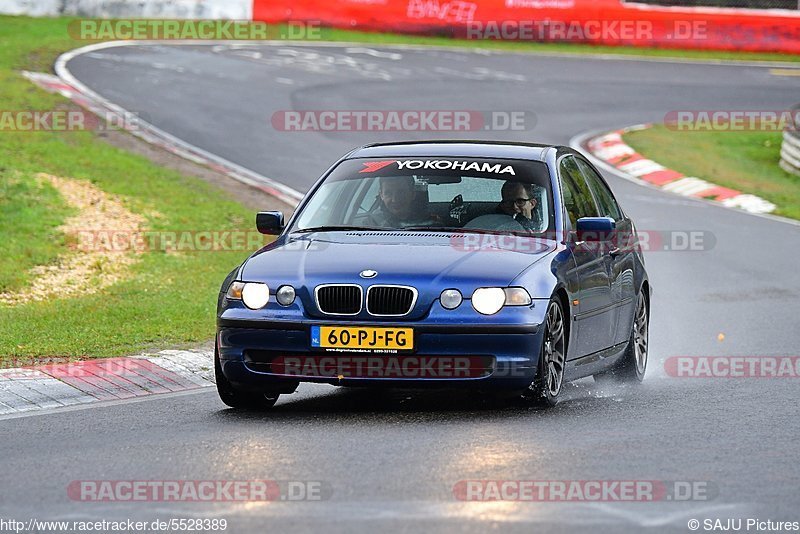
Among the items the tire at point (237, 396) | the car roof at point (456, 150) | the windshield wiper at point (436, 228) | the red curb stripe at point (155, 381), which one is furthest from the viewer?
the red curb stripe at point (155, 381)

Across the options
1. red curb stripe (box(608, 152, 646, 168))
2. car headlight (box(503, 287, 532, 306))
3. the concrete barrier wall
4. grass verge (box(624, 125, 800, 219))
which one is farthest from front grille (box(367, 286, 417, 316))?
the concrete barrier wall

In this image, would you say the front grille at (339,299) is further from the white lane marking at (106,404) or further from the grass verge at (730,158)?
the grass verge at (730,158)

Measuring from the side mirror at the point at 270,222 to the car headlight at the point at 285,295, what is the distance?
1.33m

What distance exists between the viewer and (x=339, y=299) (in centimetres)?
835

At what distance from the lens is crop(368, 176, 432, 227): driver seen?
945 cm

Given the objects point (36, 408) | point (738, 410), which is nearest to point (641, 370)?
point (738, 410)

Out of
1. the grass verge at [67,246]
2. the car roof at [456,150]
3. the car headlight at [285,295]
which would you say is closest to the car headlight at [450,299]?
the car headlight at [285,295]

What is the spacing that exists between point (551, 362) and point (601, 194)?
234 cm

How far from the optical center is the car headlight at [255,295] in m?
8.51

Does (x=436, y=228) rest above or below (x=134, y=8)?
above

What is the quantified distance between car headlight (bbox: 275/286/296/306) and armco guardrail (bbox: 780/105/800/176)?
1752 centimetres

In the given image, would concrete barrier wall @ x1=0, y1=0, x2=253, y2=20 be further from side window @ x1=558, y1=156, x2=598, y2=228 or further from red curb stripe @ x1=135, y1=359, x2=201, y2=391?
side window @ x1=558, y1=156, x2=598, y2=228

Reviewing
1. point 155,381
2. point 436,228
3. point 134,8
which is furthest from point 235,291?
point 134,8

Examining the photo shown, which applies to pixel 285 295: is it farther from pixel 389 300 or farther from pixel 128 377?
pixel 128 377
